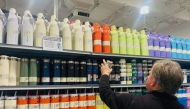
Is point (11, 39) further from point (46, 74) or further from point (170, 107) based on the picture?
point (170, 107)

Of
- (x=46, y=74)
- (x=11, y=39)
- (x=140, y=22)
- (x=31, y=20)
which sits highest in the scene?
(x=140, y=22)

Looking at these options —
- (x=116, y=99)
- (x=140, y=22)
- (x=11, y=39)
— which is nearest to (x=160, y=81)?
(x=116, y=99)

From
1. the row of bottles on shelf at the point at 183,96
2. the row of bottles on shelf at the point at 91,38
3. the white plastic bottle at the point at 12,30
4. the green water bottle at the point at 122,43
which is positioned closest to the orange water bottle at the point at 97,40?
the row of bottles on shelf at the point at 91,38

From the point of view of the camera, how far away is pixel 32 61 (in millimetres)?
1930

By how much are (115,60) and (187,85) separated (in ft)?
4.50

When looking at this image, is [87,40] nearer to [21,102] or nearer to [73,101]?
[73,101]

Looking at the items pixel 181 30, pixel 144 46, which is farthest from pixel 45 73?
pixel 181 30

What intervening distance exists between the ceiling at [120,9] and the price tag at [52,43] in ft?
10.1

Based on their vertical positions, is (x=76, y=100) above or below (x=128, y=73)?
below

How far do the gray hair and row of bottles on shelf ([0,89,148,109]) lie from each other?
0.83m

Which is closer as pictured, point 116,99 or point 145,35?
point 116,99

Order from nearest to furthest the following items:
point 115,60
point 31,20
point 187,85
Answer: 1. point 31,20
2. point 115,60
3. point 187,85

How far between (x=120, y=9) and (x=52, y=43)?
5.56 meters

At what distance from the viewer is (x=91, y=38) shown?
2.23m
